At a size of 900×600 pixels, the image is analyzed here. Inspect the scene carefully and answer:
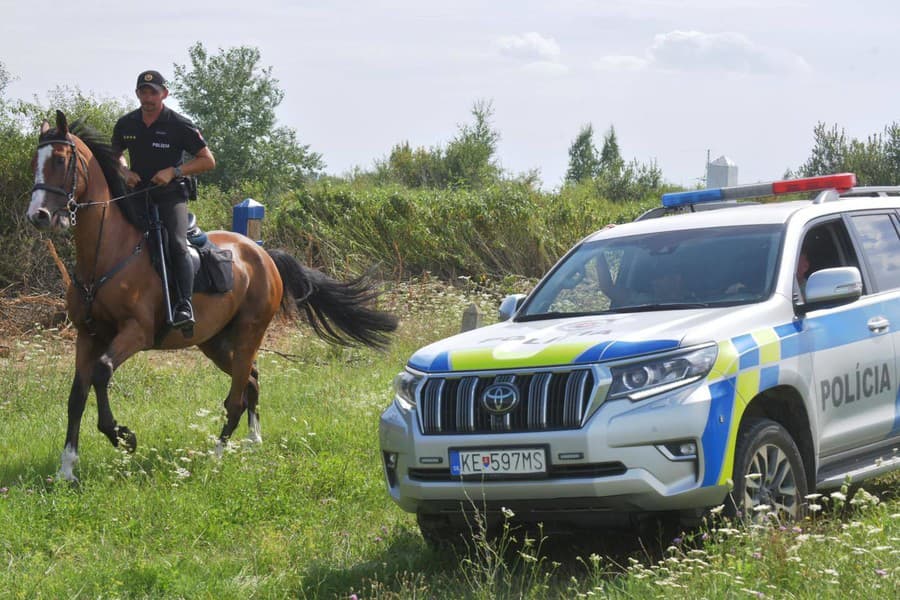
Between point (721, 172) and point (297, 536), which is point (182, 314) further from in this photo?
point (721, 172)

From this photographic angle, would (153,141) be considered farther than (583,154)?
No

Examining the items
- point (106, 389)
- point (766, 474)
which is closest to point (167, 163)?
point (106, 389)

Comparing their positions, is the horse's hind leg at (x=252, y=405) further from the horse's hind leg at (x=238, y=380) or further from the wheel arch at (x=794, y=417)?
the wheel arch at (x=794, y=417)

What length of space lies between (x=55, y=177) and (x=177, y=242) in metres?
1.17

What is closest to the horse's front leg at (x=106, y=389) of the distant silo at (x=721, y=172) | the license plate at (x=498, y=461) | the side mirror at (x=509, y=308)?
the side mirror at (x=509, y=308)

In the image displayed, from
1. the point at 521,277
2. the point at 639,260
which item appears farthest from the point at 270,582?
the point at 521,277

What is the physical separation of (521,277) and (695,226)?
14989 mm

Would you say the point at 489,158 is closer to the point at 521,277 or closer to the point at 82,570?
the point at 521,277

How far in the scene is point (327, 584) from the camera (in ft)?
20.3

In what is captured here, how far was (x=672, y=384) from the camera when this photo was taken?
5.71 meters

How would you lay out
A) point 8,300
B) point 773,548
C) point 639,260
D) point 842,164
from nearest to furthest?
point 773,548 → point 639,260 → point 8,300 → point 842,164

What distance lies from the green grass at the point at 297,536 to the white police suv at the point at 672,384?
0.31 meters

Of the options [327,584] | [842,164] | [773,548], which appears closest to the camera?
[773,548]

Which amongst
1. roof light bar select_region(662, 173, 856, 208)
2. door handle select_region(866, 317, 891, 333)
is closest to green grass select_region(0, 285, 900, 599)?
door handle select_region(866, 317, 891, 333)
